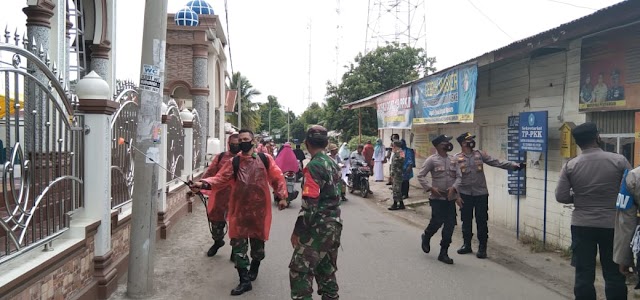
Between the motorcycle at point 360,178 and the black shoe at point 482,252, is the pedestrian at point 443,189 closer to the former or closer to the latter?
the black shoe at point 482,252

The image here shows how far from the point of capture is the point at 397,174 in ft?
38.0

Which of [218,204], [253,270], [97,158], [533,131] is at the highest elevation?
[533,131]

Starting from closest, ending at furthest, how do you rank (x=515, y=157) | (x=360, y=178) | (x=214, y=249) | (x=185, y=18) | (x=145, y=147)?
1. (x=145, y=147)
2. (x=214, y=249)
3. (x=515, y=157)
4. (x=360, y=178)
5. (x=185, y=18)

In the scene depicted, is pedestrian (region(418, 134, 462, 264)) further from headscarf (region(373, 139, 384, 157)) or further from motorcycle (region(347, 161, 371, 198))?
headscarf (region(373, 139, 384, 157))

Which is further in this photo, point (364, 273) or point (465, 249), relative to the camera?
point (465, 249)

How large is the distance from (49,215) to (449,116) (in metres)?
7.21

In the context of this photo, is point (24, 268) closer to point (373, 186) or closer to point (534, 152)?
point (534, 152)

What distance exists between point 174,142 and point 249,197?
4.35 m

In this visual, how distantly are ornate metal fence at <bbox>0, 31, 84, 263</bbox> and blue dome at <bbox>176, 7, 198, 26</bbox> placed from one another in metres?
11.3

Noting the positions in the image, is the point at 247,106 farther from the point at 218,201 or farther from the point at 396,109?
the point at 218,201

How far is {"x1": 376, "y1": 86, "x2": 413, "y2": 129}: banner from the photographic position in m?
12.3

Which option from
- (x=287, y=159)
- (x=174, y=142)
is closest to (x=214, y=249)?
(x=174, y=142)

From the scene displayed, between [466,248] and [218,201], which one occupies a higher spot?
[218,201]

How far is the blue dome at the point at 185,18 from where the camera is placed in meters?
15.1
